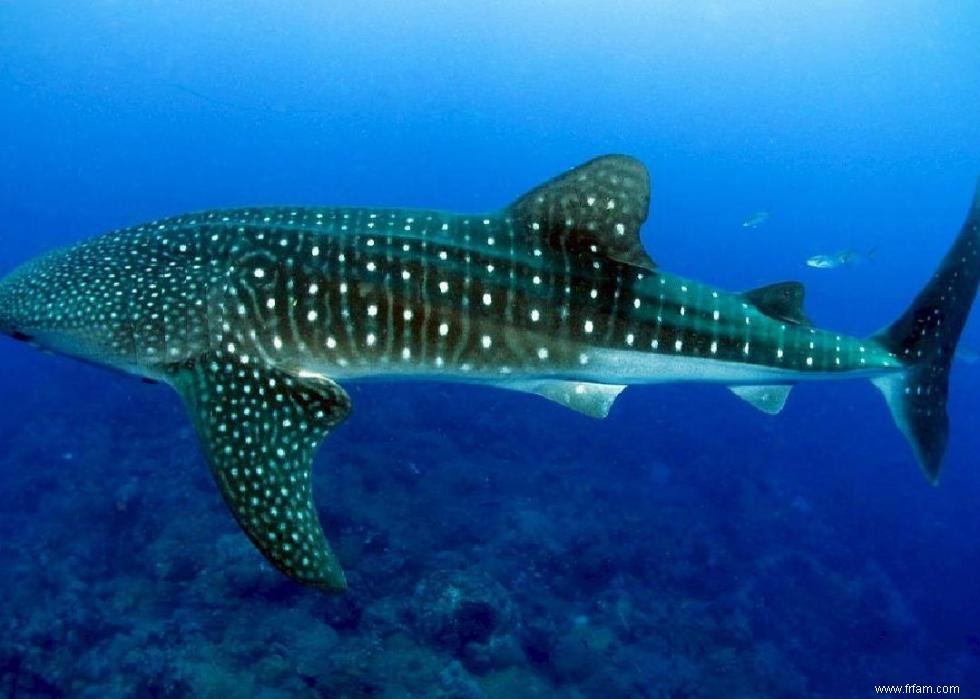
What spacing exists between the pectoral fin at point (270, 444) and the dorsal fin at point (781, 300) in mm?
3346

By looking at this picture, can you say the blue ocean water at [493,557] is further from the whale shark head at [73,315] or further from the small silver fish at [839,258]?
the whale shark head at [73,315]

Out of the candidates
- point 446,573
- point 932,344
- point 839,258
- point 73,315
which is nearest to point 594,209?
point 932,344

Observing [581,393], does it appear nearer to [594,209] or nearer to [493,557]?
[594,209]

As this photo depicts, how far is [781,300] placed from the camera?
215 inches

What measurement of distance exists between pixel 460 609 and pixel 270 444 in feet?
30.2

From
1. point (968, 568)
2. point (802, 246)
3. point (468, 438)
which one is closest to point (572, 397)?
point (468, 438)

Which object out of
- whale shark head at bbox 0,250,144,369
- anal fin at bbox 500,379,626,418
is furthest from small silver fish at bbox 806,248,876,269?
whale shark head at bbox 0,250,144,369

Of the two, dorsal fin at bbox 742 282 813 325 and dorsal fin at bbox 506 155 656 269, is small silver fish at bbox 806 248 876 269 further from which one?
dorsal fin at bbox 506 155 656 269

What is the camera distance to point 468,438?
22.4 m

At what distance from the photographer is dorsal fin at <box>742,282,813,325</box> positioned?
5.42 meters

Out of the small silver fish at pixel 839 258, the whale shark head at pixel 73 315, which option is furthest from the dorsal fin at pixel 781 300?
the small silver fish at pixel 839 258

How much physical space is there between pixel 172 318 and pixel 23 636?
11038mm

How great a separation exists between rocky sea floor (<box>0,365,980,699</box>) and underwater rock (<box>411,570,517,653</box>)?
0.04m

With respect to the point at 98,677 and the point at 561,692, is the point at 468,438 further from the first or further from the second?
the point at 98,677
